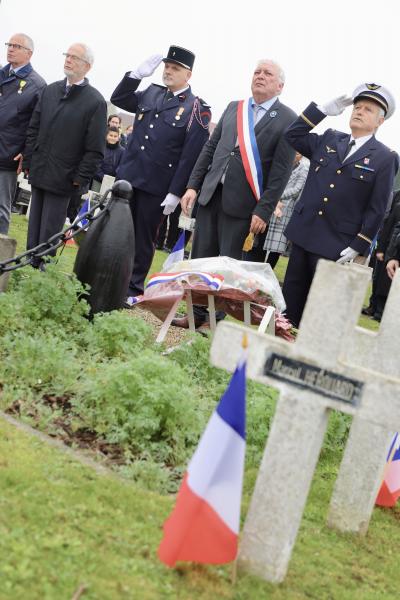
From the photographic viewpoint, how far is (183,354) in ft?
19.1

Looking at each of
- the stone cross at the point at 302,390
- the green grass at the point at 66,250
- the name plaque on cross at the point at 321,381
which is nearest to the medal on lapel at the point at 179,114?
the green grass at the point at 66,250

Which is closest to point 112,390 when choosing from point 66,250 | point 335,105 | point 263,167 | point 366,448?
point 366,448

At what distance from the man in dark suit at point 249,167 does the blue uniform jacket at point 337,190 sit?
0.80 feet

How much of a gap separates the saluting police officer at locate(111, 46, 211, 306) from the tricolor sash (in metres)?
0.67

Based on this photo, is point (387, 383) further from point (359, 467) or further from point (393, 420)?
point (359, 467)

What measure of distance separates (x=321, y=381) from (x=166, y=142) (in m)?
5.17

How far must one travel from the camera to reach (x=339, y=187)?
22.2 feet

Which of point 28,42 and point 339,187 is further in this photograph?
point 28,42

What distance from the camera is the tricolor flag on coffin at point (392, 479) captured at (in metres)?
4.31

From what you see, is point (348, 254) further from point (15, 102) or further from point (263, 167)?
point (15, 102)

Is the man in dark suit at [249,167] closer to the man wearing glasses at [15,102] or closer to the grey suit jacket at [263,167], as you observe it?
the grey suit jacket at [263,167]

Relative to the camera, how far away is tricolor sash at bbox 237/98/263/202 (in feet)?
23.4

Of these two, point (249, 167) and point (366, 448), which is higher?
point (249, 167)

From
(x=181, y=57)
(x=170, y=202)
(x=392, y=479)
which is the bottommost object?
(x=392, y=479)
